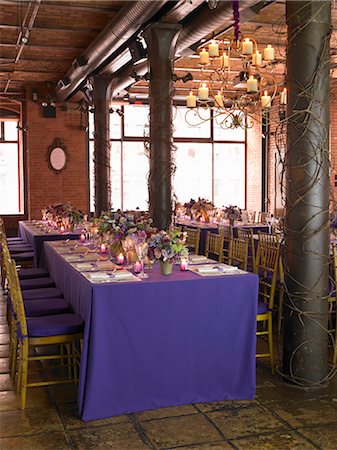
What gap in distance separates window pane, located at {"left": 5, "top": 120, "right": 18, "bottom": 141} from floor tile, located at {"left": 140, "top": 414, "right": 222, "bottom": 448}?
1278cm

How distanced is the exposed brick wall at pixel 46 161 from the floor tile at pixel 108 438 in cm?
1112

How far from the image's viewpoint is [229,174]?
16984mm

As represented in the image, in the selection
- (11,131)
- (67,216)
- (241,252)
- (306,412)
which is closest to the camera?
(306,412)

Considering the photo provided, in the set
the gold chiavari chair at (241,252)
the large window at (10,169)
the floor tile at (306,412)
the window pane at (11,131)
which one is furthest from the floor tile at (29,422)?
the window pane at (11,131)

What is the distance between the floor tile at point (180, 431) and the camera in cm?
363

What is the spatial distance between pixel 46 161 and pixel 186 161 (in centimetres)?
405

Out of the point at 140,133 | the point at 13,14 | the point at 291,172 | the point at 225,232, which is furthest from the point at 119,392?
the point at 140,133

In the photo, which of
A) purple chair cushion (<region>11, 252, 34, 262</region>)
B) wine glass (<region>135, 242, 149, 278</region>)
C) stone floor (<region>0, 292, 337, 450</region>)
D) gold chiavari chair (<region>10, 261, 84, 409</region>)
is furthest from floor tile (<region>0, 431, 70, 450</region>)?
purple chair cushion (<region>11, 252, 34, 262</region>)

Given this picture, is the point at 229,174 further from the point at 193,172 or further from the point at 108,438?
the point at 108,438

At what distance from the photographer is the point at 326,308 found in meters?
4.61

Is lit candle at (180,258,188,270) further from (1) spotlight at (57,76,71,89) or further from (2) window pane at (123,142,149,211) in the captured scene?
(2) window pane at (123,142,149,211)

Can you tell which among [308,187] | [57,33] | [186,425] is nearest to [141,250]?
[308,187]

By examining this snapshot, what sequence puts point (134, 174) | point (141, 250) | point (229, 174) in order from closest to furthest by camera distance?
point (141, 250), point (134, 174), point (229, 174)

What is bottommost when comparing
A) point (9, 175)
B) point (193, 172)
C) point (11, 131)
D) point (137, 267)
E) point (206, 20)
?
point (137, 267)
